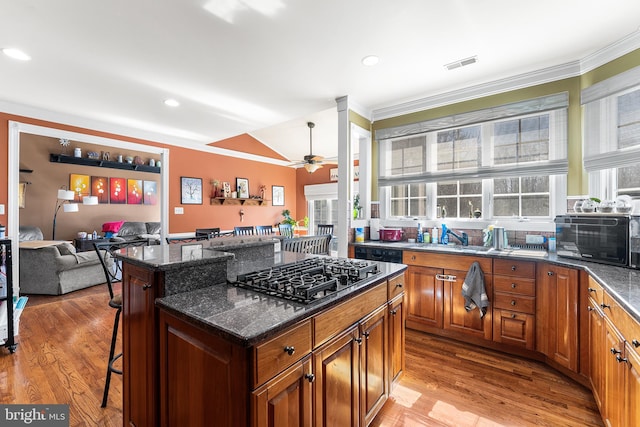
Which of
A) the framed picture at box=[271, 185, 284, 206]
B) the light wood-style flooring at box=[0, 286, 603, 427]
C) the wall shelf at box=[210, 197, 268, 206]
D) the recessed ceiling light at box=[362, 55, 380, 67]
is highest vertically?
the recessed ceiling light at box=[362, 55, 380, 67]

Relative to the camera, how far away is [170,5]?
1924 mm

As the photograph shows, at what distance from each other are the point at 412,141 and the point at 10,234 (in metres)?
5.28

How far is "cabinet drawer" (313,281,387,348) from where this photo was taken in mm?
1198

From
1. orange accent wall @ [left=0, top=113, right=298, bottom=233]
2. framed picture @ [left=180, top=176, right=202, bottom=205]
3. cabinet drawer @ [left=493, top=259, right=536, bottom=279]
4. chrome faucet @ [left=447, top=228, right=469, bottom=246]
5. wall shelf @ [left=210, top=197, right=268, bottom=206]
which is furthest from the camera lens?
wall shelf @ [left=210, top=197, right=268, bottom=206]

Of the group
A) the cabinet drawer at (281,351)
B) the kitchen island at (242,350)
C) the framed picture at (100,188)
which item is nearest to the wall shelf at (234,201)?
the framed picture at (100,188)

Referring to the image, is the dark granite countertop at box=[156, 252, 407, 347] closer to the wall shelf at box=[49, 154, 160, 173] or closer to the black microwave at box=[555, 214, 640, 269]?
the black microwave at box=[555, 214, 640, 269]

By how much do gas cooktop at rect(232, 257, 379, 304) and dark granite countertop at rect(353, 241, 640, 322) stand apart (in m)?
1.13

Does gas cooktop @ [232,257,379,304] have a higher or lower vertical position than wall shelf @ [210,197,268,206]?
lower

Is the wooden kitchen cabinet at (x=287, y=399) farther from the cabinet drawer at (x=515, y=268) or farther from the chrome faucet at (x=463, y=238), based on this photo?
the chrome faucet at (x=463, y=238)

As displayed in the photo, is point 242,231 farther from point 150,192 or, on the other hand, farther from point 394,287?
point 150,192

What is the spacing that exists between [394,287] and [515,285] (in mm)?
1333

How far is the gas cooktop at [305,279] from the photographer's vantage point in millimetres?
1249

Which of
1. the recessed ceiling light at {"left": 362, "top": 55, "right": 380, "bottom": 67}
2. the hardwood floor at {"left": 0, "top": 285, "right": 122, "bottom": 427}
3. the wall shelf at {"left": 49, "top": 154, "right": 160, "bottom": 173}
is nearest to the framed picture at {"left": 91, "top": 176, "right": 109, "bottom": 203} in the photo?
the wall shelf at {"left": 49, "top": 154, "right": 160, "bottom": 173}

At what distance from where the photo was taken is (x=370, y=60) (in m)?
2.60
